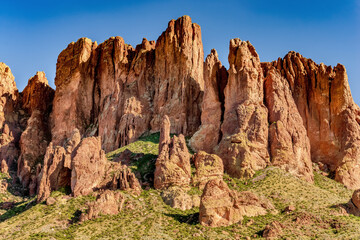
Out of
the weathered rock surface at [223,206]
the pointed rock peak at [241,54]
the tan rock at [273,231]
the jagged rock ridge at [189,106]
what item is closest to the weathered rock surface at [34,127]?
the jagged rock ridge at [189,106]

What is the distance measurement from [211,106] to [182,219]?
31.6m

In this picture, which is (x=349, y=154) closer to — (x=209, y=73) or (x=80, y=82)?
(x=209, y=73)

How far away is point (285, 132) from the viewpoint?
88250 mm

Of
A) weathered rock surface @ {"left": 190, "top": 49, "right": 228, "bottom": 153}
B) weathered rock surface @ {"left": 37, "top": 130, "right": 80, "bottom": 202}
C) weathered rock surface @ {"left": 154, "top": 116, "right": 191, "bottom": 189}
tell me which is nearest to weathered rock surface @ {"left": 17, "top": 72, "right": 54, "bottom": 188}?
weathered rock surface @ {"left": 37, "top": 130, "right": 80, "bottom": 202}

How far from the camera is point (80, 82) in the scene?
123938 millimetres

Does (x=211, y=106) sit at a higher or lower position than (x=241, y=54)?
lower

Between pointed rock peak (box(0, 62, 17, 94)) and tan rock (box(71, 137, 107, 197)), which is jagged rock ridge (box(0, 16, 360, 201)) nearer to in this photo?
pointed rock peak (box(0, 62, 17, 94))

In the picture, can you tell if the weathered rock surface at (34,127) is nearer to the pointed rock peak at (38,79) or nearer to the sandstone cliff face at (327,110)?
the pointed rock peak at (38,79)

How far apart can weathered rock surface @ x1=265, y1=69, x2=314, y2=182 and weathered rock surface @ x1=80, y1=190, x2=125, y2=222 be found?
2840 cm

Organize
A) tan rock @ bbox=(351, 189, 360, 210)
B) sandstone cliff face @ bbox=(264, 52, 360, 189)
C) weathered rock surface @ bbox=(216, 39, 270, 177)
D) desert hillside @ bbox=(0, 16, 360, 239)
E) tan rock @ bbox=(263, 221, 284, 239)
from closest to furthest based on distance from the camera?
1. tan rock @ bbox=(263, 221, 284, 239)
2. desert hillside @ bbox=(0, 16, 360, 239)
3. tan rock @ bbox=(351, 189, 360, 210)
4. weathered rock surface @ bbox=(216, 39, 270, 177)
5. sandstone cliff face @ bbox=(264, 52, 360, 189)

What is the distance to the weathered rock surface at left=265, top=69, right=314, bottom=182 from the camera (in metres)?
86.5

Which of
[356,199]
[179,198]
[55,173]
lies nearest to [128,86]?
[55,173]

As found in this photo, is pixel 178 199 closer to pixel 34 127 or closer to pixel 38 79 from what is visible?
pixel 34 127

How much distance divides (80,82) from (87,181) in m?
49.6
